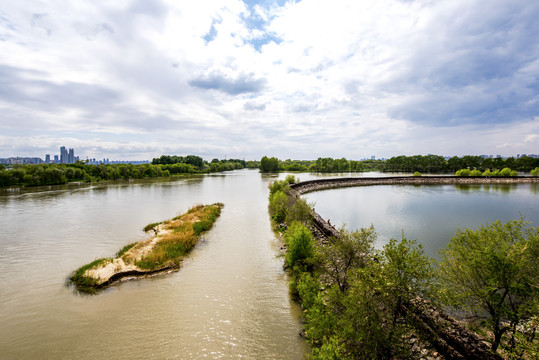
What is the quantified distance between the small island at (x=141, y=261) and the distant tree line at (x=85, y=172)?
77.2 metres

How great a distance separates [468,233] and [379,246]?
1288cm

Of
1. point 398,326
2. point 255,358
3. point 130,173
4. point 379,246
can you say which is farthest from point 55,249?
point 130,173

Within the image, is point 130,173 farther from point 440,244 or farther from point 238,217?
point 440,244

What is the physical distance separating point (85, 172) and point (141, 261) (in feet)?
336

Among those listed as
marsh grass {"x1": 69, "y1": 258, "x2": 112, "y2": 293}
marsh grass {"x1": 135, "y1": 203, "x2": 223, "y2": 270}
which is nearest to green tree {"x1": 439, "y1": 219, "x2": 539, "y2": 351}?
marsh grass {"x1": 135, "y1": 203, "x2": 223, "y2": 270}

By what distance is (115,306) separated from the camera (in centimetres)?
1300

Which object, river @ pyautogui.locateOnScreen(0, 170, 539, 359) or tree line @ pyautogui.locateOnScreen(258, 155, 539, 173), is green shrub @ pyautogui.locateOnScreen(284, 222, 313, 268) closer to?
river @ pyautogui.locateOnScreen(0, 170, 539, 359)

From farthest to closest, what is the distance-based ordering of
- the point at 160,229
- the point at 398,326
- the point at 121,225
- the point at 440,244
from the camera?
1. the point at 121,225
2. the point at 160,229
3. the point at 440,244
4. the point at 398,326

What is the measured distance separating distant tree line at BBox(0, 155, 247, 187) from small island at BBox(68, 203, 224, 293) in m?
77.2

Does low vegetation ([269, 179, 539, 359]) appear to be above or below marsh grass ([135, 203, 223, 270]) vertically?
above

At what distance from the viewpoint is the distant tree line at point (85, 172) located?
70.8m

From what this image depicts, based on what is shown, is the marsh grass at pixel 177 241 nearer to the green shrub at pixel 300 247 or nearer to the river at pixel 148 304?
the river at pixel 148 304

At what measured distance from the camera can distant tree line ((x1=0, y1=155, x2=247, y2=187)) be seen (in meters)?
70.8

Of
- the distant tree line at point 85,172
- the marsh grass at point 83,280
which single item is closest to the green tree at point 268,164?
the distant tree line at point 85,172
